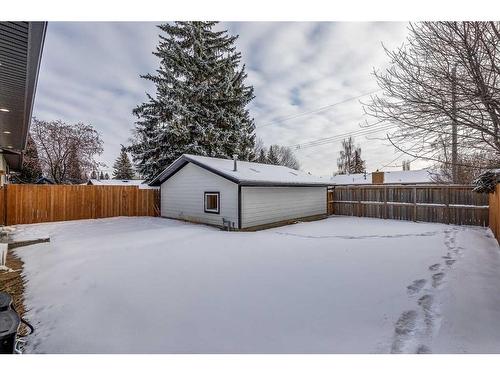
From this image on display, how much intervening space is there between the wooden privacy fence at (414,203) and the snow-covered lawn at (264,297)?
3590mm

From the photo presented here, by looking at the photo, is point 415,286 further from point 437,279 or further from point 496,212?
point 496,212

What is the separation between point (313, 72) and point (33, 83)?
6086mm

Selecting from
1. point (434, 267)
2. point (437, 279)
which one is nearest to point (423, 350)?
point (437, 279)

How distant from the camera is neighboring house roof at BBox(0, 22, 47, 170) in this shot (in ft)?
9.20

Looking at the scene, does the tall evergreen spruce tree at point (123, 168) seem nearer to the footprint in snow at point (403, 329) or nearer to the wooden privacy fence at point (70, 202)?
the wooden privacy fence at point (70, 202)

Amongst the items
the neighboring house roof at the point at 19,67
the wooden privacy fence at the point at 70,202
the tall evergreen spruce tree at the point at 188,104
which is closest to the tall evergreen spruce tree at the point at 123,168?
the tall evergreen spruce tree at the point at 188,104

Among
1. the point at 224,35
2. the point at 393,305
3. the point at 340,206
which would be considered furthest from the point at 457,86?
the point at 224,35

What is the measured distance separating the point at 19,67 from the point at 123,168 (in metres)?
38.4

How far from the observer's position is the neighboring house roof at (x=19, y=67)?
9.20 ft

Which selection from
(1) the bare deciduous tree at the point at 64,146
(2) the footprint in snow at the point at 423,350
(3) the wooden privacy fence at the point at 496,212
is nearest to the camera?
(2) the footprint in snow at the point at 423,350

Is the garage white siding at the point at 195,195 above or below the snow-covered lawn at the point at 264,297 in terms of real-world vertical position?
above

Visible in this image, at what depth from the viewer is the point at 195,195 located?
1105 centimetres
